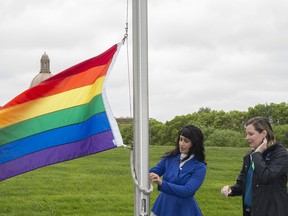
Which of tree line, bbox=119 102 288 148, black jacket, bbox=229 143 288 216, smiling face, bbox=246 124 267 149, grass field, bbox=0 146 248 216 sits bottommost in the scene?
grass field, bbox=0 146 248 216

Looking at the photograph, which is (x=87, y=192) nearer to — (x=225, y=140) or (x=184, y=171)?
(x=184, y=171)

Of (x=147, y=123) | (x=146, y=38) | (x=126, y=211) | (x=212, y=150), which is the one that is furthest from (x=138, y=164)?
(x=212, y=150)

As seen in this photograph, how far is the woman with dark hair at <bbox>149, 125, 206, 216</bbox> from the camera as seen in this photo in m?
4.60

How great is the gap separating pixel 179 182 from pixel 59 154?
97 centimetres

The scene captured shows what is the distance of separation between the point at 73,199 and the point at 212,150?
8.78 m

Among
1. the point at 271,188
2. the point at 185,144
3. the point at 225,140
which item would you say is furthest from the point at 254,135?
the point at 225,140

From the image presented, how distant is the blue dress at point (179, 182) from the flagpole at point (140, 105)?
0.64m

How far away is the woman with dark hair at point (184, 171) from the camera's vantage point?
4.60 m

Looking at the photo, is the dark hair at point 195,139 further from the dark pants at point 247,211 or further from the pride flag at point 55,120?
the pride flag at point 55,120

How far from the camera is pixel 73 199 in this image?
934 cm

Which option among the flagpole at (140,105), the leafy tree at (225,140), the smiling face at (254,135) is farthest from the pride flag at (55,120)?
the leafy tree at (225,140)

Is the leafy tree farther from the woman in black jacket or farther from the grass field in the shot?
the woman in black jacket

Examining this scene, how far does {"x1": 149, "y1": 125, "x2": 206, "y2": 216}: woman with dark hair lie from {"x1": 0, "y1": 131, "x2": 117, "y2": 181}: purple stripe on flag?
0.72 meters

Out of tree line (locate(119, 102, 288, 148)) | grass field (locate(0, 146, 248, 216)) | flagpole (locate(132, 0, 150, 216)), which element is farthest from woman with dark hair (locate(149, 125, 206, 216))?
tree line (locate(119, 102, 288, 148))
